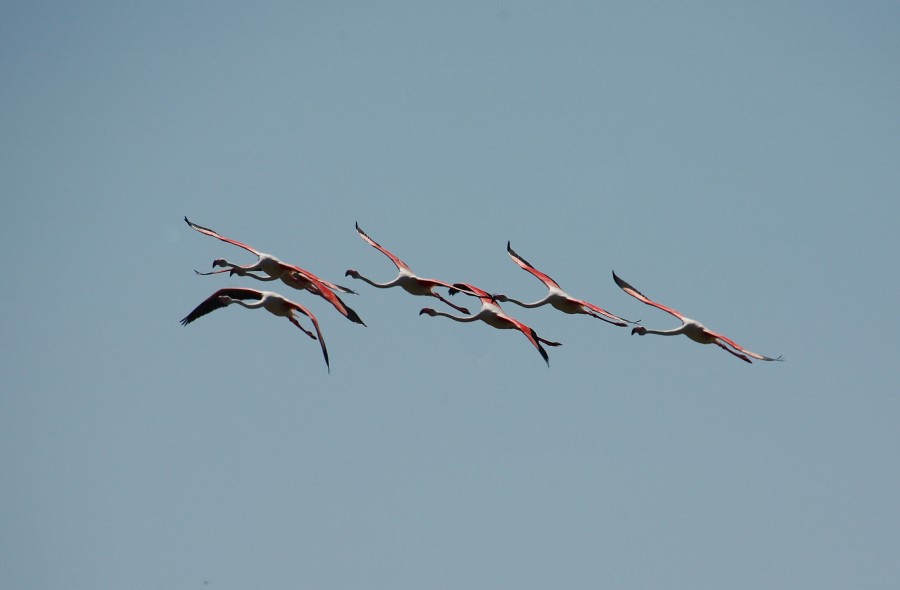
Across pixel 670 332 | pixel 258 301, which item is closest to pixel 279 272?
pixel 258 301

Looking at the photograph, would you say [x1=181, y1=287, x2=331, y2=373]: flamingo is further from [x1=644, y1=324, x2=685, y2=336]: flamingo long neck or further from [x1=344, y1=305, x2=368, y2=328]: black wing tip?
[x1=644, y1=324, x2=685, y2=336]: flamingo long neck

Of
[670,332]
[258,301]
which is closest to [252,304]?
[258,301]

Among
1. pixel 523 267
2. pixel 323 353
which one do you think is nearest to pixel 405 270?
pixel 523 267

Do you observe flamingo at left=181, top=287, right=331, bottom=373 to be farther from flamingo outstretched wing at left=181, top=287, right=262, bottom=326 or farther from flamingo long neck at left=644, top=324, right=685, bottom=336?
flamingo long neck at left=644, top=324, right=685, bottom=336

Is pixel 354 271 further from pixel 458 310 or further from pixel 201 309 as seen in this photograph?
pixel 201 309

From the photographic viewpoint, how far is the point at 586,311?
32094mm

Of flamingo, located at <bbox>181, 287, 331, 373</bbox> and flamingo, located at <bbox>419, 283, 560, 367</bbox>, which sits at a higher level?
flamingo, located at <bbox>419, 283, 560, 367</bbox>

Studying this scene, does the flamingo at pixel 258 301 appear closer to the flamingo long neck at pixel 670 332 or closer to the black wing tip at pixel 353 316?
the black wing tip at pixel 353 316

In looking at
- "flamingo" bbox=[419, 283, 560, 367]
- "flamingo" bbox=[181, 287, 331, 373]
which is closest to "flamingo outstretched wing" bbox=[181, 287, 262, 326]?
"flamingo" bbox=[181, 287, 331, 373]

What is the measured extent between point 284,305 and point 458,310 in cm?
460

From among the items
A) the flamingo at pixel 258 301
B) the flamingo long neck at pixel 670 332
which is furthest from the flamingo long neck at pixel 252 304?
the flamingo long neck at pixel 670 332

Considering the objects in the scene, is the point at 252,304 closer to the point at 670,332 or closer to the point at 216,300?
the point at 216,300

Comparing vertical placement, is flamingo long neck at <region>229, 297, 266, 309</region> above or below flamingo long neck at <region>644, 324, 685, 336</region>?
below

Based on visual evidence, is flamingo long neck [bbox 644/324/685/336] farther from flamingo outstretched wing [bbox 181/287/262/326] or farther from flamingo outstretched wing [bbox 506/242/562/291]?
flamingo outstretched wing [bbox 181/287/262/326]
